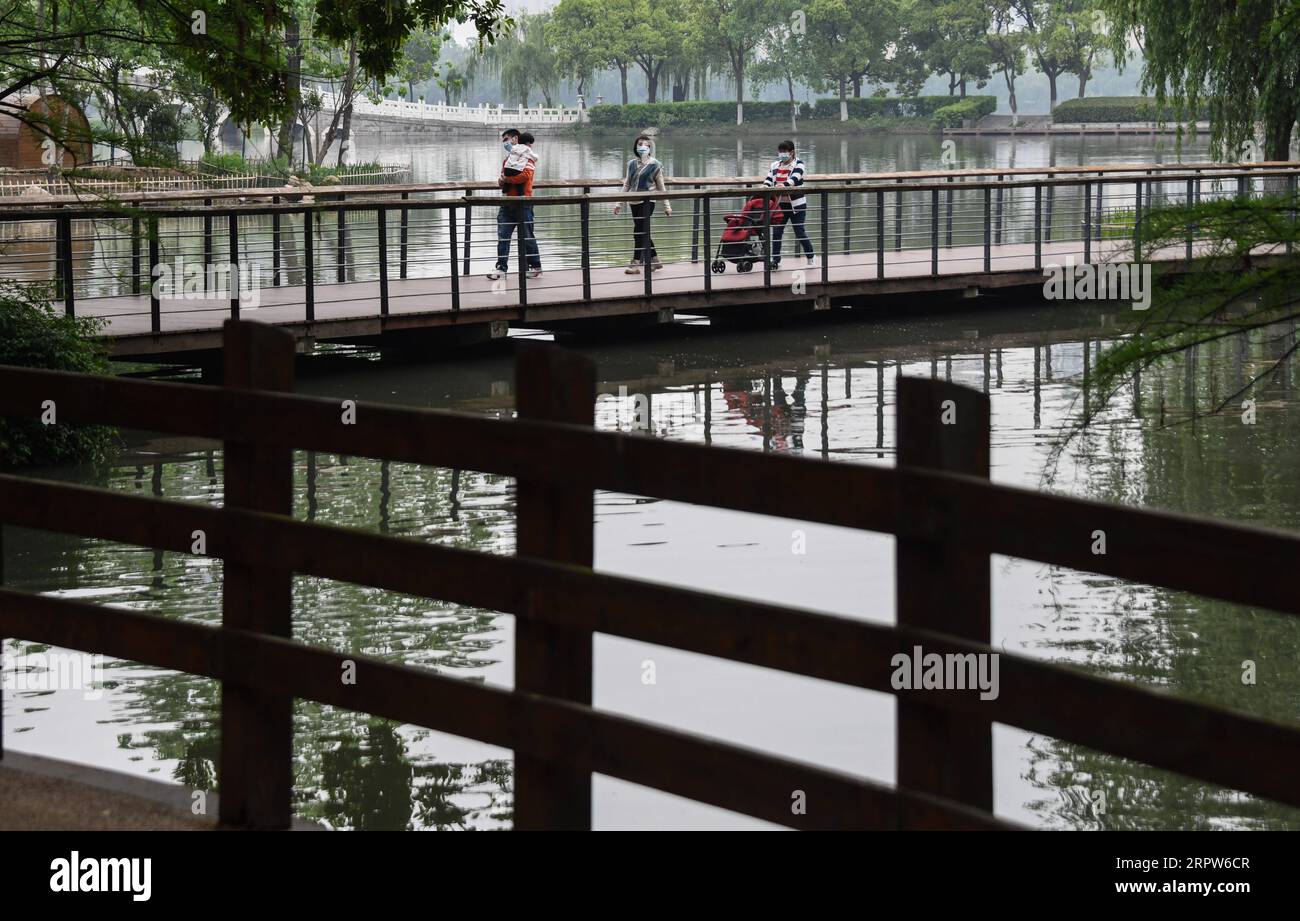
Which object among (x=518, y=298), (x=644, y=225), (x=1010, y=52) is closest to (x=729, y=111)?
(x=1010, y=52)

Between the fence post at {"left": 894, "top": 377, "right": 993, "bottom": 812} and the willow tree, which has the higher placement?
the willow tree

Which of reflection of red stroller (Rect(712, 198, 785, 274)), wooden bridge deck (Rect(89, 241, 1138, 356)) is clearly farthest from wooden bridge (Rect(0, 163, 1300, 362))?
reflection of red stroller (Rect(712, 198, 785, 274))

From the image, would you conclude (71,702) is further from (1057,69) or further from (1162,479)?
(1057,69)

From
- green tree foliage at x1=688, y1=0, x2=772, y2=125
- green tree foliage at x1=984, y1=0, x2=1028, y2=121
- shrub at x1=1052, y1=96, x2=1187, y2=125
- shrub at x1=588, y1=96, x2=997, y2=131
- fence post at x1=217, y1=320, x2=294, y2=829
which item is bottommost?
fence post at x1=217, y1=320, x2=294, y2=829

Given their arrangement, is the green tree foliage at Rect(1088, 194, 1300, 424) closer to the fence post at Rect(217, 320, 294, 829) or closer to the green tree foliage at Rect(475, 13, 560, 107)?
the fence post at Rect(217, 320, 294, 829)

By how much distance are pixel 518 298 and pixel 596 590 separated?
16.4m

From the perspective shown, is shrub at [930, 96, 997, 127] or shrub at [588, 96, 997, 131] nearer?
shrub at [930, 96, 997, 127]

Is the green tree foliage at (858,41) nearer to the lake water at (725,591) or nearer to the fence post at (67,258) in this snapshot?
the lake water at (725,591)

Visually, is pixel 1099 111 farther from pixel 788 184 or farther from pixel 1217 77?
pixel 788 184

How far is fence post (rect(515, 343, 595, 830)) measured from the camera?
4090 millimetres

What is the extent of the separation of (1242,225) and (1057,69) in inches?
4752

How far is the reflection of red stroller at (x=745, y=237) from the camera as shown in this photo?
74.7 ft

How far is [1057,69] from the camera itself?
122 meters
